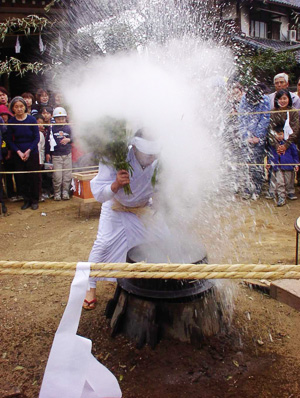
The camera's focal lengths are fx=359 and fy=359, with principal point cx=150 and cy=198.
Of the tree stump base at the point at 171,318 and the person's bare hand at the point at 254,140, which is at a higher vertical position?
the person's bare hand at the point at 254,140

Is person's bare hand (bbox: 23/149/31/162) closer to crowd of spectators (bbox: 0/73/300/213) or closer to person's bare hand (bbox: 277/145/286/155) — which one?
crowd of spectators (bbox: 0/73/300/213)

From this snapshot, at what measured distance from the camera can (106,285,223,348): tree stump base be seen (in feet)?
9.16

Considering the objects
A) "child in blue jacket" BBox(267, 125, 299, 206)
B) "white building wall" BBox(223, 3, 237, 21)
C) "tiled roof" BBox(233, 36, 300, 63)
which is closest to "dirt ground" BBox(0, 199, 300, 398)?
"child in blue jacket" BBox(267, 125, 299, 206)

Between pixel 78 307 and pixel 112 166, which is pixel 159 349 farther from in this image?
pixel 112 166

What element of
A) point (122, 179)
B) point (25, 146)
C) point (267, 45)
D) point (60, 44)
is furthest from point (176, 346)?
point (267, 45)

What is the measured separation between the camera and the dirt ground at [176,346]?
8.36ft

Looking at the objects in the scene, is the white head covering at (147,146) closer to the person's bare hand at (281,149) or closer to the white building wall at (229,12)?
the person's bare hand at (281,149)

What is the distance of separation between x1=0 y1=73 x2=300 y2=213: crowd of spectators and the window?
14.8 m

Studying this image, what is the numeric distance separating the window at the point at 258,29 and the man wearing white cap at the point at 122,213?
69.4 ft

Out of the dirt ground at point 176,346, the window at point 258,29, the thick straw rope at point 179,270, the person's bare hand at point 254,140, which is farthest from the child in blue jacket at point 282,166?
the window at point 258,29

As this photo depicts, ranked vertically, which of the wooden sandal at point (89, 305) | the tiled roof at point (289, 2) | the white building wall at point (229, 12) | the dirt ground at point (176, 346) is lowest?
the dirt ground at point (176, 346)

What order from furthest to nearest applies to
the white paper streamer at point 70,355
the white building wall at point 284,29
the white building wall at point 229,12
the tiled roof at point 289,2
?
the white building wall at point 284,29 < the tiled roof at point 289,2 < the white building wall at point 229,12 < the white paper streamer at point 70,355

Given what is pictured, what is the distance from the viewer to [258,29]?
21.7m

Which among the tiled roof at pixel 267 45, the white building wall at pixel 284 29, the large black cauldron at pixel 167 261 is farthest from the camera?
the white building wall at pixel 284 29
